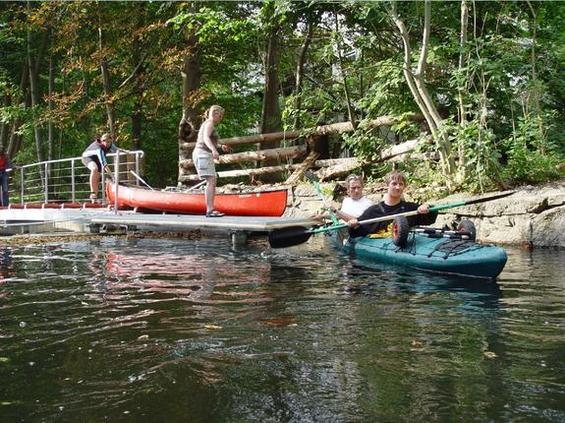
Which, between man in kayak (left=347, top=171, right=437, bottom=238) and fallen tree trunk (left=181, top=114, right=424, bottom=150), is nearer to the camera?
man in kayak (left=347, top=171, right=437, bottom=238)

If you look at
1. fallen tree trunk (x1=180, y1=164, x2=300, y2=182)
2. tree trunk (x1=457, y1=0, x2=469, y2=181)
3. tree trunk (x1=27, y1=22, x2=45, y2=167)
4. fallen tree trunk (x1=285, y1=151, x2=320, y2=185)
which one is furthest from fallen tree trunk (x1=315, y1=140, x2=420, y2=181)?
tree trunk (x1=27, y1=22, x2=45, y2=167)

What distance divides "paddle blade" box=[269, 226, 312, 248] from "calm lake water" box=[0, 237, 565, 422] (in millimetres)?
1384

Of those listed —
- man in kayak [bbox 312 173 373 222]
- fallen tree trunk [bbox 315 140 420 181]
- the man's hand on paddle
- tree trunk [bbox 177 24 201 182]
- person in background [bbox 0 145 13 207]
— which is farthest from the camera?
tree trunk [bbox 177 24 201 182]

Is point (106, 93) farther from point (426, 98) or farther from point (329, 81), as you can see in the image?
point (426, 98)

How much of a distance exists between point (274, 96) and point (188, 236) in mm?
6091

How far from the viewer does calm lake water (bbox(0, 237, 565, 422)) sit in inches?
140

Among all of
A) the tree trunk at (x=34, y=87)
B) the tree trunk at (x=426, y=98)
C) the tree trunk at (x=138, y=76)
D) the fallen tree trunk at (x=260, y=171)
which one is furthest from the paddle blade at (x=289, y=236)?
the tree trunk at (x=34, y=87)

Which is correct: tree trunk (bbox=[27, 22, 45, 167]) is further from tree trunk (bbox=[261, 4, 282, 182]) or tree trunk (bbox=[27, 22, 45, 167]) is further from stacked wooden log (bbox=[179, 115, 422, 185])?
tree trunk (bbox=[261, 4, 282, 182])

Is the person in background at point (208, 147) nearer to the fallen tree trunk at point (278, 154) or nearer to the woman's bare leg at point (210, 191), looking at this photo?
the woman's bare leg at point (210, 191)

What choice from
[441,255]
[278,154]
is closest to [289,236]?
[441,255]

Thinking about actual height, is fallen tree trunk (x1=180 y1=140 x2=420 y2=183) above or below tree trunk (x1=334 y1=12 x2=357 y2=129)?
below

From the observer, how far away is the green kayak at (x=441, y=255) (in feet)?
24.3

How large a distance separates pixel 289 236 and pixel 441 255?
2854 millimetres

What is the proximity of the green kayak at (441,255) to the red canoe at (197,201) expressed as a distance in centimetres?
277
